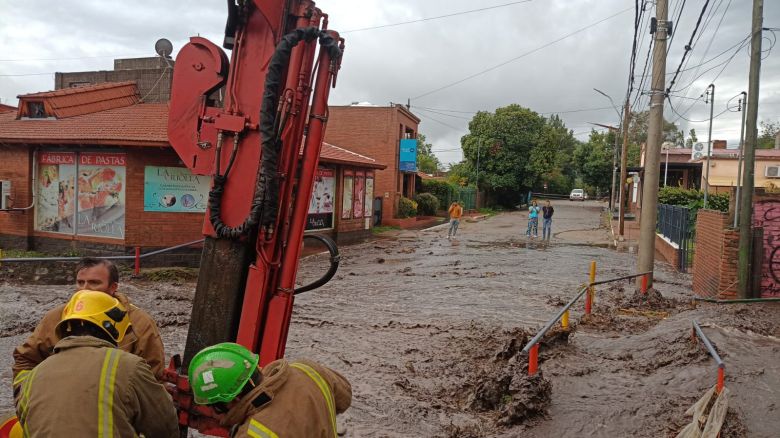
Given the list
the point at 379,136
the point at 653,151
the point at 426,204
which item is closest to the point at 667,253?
the point at 653,151

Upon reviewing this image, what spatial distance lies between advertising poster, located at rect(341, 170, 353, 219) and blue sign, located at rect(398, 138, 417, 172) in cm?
976

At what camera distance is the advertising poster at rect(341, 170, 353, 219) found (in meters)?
23.1

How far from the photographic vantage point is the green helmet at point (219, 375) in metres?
2.28

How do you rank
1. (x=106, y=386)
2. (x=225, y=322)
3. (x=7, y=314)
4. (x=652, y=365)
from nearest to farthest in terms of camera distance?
1. (x=106, y=386)
2. (x=225, y=322)
3. (x=652, y=365)
4. (x=7, y=314)

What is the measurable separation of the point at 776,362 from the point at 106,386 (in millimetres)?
6844

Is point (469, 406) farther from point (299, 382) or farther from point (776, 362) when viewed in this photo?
point (299, 382)

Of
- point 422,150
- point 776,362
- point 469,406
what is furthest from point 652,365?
point 422,150

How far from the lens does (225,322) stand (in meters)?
3.67

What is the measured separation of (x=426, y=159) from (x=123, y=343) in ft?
258

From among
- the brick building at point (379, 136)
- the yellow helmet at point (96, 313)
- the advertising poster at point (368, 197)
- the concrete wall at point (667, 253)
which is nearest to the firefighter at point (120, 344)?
the yellow helmet at point (96, 313)

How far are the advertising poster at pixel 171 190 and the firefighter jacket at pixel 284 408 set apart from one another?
14.1 m

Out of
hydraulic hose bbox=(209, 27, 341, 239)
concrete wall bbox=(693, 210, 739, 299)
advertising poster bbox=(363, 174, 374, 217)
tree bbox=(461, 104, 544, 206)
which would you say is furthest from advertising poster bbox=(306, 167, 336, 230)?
tree bbox=(461, 104, 544, 206)

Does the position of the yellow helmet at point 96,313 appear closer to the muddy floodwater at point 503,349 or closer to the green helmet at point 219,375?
the green helmet at point 219,375

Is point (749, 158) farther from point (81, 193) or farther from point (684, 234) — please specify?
point (81, 193)
